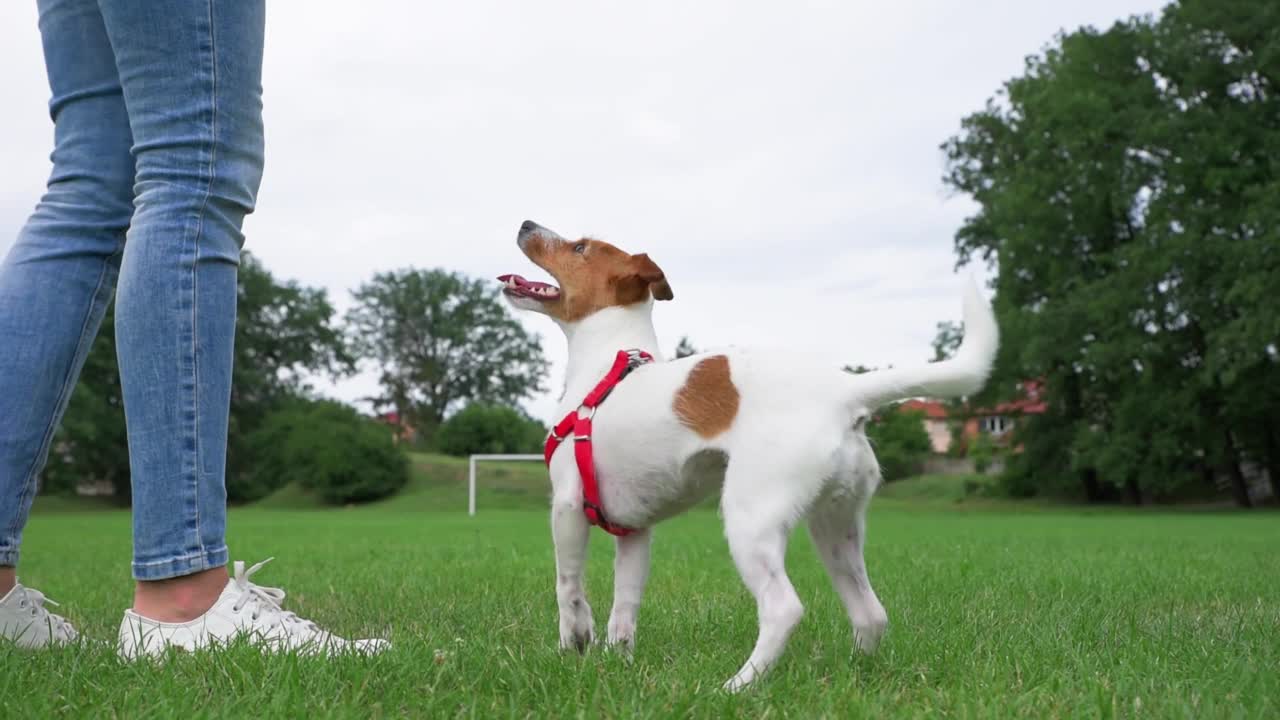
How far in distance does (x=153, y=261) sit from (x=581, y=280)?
55.2 inches

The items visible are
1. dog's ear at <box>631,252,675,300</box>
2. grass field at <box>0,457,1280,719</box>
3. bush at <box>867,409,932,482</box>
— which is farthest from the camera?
bush at <box>867,409,932,482</box>

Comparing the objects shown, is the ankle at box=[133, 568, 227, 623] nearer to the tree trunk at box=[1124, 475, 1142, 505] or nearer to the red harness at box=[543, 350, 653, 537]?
the red harness at box=[543, 350, 653, 537]

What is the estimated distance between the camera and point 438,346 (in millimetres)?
70812

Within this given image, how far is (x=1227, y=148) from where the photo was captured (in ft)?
94.2

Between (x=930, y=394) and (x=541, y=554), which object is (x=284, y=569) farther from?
(x=930, y=394)

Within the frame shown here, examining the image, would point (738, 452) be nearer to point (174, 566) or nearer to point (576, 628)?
point (576, 628)

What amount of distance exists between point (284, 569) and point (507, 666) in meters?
5.15

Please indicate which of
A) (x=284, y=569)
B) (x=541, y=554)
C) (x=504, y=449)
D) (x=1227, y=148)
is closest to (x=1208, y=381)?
(x=1227, y=148)

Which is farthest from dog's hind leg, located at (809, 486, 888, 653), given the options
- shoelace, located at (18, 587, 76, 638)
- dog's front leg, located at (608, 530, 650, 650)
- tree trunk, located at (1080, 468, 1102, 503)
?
tree trunk, located at (1080, 468, 1102, 503)

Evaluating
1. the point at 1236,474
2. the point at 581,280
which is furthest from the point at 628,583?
the point at 1236,474

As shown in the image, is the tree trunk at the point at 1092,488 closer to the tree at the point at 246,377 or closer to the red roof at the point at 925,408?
the red roof at the point at 925,408

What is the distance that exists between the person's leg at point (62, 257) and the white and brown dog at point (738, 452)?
1.38 metres

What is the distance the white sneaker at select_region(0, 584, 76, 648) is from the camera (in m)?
3.05

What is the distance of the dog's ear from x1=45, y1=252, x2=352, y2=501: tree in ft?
127
